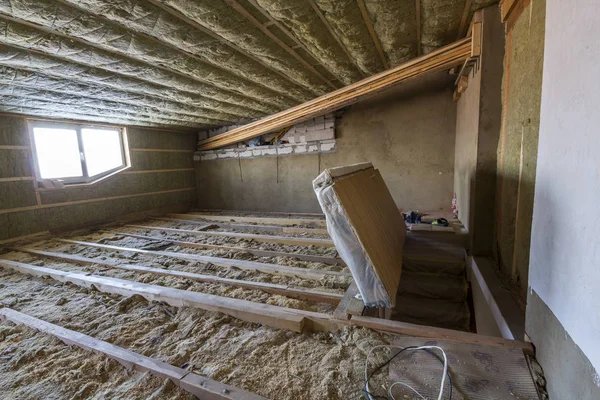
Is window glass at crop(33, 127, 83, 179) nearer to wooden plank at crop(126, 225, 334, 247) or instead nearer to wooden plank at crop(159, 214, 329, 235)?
wooden plank at crop(159, 214, 329, 235)

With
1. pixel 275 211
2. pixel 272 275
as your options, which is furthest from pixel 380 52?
pixel 275 211

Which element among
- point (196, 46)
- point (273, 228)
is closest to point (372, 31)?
point (196, 46)

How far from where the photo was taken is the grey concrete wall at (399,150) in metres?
4.22

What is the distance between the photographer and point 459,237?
2979mm

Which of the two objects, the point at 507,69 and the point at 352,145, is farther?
the point at 352,145

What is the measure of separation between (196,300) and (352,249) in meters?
1.16

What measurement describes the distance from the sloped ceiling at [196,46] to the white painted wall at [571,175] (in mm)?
1492

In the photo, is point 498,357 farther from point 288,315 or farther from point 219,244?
point 219,244

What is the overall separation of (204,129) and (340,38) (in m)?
4.74

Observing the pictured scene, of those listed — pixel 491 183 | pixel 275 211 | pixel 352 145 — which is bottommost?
pixel 275 211

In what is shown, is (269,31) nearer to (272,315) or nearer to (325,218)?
(325,218)

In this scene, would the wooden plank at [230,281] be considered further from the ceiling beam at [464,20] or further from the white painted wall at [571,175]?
the ceiling beam at [464,20]

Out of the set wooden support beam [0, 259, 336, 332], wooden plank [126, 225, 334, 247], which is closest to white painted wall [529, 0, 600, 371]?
wooden support beam [0, 259, 336, 332]

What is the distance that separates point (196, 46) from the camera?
2422mm
